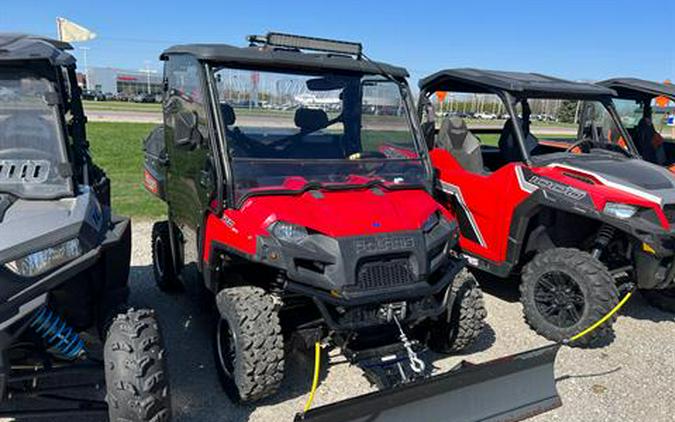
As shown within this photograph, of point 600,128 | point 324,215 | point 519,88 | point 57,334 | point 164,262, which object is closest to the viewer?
point 57,334

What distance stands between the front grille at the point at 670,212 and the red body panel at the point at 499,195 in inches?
4.6

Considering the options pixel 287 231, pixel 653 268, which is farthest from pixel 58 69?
pixel 653 268

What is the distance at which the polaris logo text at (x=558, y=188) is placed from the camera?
4.74m

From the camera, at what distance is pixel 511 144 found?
575 cm

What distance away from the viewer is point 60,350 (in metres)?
3.02

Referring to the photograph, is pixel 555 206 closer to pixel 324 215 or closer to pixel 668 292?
pixel 668 292

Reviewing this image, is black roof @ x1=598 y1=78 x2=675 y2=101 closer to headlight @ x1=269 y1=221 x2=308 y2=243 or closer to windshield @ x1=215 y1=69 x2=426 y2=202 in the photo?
windshield @ x1=215 y1=69 x2=426 y2=202

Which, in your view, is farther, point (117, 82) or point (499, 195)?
point (117, 82)

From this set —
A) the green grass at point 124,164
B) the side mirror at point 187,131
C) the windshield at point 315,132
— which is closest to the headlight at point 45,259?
the windshield at point 315,132

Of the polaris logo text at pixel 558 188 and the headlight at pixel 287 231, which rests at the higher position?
the polaris logo text at pixel 558 188

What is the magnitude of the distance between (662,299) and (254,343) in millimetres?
4327

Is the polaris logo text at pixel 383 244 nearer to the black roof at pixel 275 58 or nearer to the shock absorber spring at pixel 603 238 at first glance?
the black roof at pixel 275 58

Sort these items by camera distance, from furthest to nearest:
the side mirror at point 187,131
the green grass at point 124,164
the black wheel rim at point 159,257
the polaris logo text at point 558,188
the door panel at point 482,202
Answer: the green grass at point 124,164, the black wheel rim at point 159,257, the door panel at point 482,202, the polaris logo text at point 558,188, the side mirror at point 187,131

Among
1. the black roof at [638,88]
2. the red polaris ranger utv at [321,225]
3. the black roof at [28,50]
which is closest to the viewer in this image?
the black roof at [28,50]
